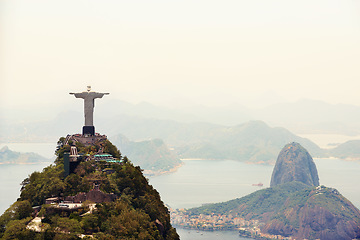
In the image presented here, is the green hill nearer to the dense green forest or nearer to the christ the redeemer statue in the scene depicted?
the christ the redeemer statue

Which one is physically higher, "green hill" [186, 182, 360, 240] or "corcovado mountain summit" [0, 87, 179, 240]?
"corcovado mountain summit" [0, 87, 179, 240]

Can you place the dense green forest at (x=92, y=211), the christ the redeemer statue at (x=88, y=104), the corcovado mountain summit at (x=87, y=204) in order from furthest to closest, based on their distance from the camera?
1. the christ the redeemer statue at (x=88, y=104)
2. the corcovado mountain summit at (x=87, y=204)
3. the dense green forest at (x=92, y=211)

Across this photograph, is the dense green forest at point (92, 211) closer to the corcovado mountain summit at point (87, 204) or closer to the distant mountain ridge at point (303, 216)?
the corcovado mountain summit at point (87, 204)

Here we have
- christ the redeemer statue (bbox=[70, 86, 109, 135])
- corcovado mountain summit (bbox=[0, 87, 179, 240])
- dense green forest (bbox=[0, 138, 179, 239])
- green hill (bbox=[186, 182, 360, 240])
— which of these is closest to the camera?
dense green forest (bbox=[0, 138, 179, 239])

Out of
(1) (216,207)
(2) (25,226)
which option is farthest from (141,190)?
(1) (216,207)

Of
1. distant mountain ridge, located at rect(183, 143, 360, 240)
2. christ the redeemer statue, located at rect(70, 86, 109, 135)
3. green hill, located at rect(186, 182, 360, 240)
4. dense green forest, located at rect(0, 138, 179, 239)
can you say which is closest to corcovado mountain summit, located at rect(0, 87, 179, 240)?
dense green forest, located at rect(0, 138, 179, 239)

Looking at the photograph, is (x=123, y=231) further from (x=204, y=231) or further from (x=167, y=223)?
(x=204, y=231)

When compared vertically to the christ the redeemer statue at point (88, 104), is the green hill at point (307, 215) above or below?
below

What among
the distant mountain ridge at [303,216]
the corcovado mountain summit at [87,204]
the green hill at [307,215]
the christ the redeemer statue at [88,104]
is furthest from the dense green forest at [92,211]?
the green hill at [307,215]
